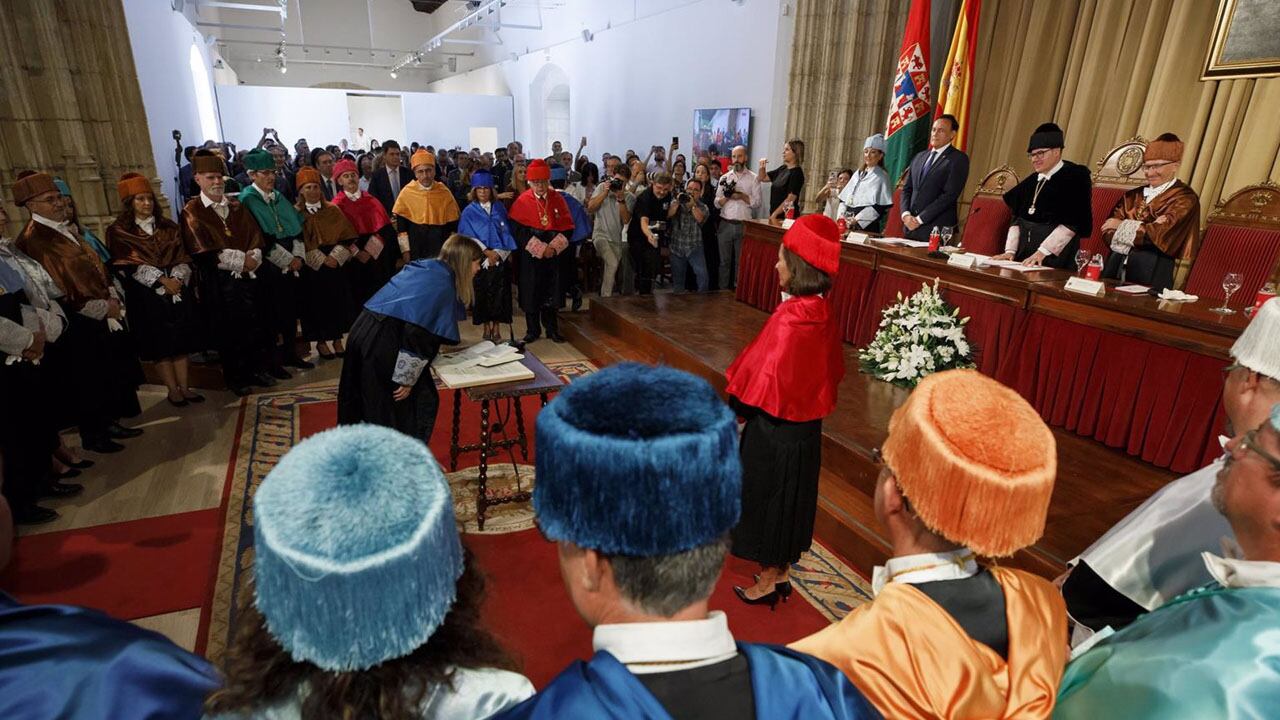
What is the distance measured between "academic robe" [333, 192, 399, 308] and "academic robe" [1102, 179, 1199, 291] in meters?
6.35

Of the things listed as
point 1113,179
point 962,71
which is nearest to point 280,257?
point 962,71

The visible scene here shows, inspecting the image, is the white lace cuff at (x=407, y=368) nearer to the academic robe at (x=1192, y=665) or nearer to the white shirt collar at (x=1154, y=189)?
the academic robe at (x=1192, y=665)

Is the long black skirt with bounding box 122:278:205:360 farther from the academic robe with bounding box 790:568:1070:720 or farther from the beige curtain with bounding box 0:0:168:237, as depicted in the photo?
the academic robe with bounding box 790:568:1070:720

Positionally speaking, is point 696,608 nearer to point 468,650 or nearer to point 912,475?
point 468,650

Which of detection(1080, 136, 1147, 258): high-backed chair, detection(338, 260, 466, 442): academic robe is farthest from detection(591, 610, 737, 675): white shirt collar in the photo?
detection(1080, 136, 1147, 258): high-backed chair

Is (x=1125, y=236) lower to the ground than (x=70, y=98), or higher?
lower

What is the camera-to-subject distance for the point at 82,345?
4.05 m

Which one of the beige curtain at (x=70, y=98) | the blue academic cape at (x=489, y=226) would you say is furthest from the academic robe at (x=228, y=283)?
the blue academic cape at (x=489, y=226)

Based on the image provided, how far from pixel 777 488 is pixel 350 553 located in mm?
2284

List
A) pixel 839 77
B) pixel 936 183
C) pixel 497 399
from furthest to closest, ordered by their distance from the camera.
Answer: pixel 839 77, pixel 936 183, pixel 497 399

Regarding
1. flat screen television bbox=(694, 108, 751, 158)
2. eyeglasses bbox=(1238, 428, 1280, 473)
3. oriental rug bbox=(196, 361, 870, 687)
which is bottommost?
oriental rug bbox=(196, 361, 870, 687)

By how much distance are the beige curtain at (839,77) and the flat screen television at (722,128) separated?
1.54m

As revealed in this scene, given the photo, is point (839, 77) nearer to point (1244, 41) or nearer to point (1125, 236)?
point (1244, 41)

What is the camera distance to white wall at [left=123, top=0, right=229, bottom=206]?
7809mm
